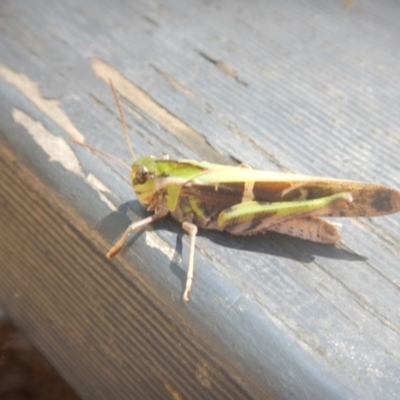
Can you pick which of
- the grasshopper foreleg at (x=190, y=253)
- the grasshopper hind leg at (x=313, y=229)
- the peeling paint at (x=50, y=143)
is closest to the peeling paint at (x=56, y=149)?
the peeling paint at (x=50, y=143)

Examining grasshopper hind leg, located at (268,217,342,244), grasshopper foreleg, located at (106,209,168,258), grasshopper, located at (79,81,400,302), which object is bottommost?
grasshopper hind leg, located at (268,217,342,244)

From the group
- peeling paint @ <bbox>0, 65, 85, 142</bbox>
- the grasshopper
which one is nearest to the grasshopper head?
the grasshopper

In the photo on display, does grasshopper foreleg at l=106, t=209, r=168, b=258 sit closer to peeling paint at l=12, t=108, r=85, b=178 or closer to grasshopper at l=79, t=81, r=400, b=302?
grasshopper at l=79, t=81, r=400, b=302

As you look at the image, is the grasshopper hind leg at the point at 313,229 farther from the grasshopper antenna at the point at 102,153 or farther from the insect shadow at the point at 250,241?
the grasshopper antenna at the point at 102,153

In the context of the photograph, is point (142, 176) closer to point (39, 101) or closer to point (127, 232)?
point (127, 232)

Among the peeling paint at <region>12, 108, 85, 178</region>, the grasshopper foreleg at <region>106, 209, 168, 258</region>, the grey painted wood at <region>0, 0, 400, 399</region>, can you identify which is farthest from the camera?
the peeling paint at <region>12, 108, 85, 178</region>

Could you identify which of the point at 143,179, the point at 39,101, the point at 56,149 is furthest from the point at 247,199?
the point at 39,101

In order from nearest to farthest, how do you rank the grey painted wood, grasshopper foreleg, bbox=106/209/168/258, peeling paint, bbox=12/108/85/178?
→ the grey painted wood
grasshopper foreleg, bbox=106/209/168/258
peeling paint, bbox=12/108/85/178

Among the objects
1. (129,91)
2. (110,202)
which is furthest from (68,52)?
(110,202)
